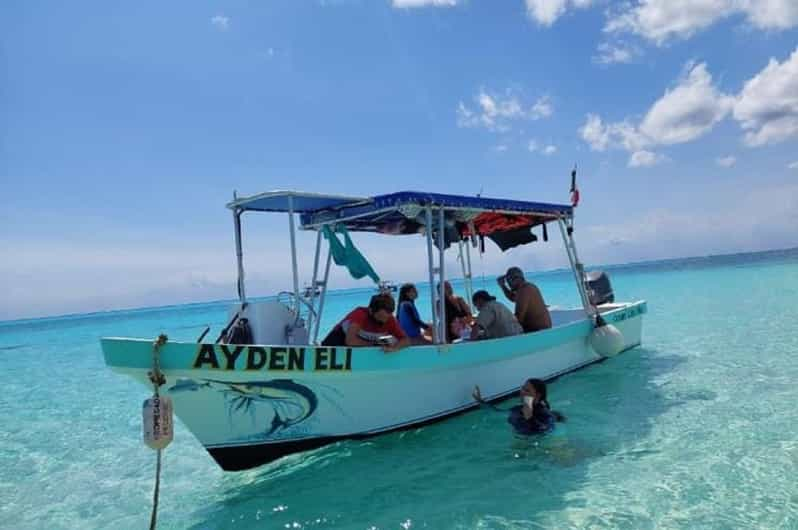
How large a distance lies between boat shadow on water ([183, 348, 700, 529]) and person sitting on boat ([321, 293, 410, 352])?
119 cm

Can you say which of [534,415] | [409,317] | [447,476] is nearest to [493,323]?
[409,317]

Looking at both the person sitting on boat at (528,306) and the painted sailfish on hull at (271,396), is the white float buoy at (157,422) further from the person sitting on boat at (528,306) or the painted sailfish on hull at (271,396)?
the person sitting on boat at (528,306)

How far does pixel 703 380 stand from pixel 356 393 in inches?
233

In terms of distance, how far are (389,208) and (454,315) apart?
304 centimetres

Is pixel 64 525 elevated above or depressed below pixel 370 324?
below

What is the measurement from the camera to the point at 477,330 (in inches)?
292

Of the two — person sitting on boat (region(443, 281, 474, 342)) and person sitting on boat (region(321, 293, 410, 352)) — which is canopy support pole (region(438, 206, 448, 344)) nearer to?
person sitting on boat (region(321, 293, 410, 352))

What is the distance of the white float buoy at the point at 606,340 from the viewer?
29.1 ft

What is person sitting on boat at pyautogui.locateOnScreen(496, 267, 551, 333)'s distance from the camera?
322 inches

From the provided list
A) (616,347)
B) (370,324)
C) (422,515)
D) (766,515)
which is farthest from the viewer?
(616,347)

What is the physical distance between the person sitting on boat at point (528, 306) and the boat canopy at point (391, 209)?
1.08m

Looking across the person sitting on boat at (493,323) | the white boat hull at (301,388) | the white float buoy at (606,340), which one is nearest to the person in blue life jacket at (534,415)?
the white boat hull at (301,388)

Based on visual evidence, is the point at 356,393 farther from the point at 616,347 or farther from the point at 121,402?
the point at 121,402

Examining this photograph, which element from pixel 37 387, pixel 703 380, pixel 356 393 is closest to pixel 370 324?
pixel 356 393
